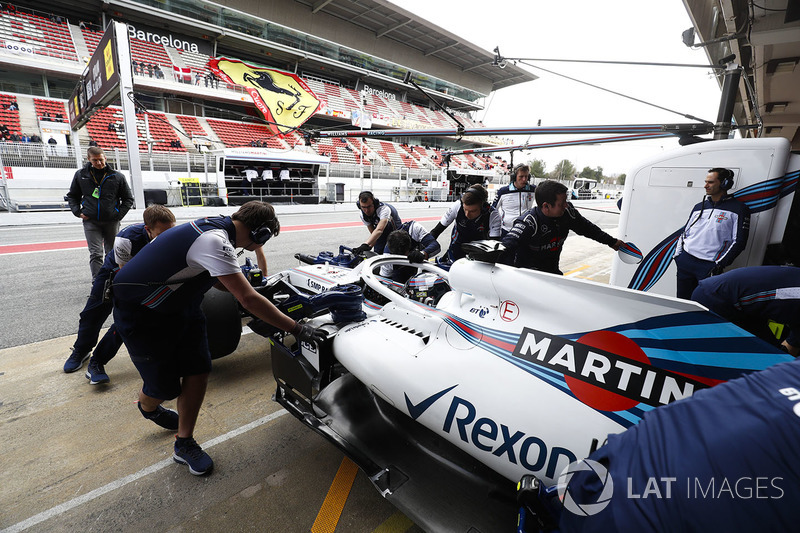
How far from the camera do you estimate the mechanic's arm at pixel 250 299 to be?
1.93 meters

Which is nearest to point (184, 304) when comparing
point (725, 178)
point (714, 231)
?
point (714, 231)

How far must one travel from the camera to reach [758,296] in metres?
1.96

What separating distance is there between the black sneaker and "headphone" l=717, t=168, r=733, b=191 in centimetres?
501

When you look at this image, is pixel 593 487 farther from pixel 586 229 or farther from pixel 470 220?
pixel 470 220

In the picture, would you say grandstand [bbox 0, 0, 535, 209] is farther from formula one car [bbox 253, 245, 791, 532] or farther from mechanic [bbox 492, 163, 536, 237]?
formula one car [bbox 253, 245, 791, 532]

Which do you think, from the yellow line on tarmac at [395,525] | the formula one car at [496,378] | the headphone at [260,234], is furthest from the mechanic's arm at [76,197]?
the yellow line on tarmac at [395,525]

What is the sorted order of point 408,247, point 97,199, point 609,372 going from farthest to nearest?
1. point 97,199
2. point 408,247
3. point 609,372

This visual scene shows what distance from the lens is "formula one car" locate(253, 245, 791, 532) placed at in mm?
1401

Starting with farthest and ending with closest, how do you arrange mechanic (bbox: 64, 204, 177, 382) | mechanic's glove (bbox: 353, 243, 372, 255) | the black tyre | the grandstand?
the grandstand < mechanic's glove (bbox: 353, 243, 372, 255) < the black tyre < mechanic (bbox: 64, 204, 177, 382)

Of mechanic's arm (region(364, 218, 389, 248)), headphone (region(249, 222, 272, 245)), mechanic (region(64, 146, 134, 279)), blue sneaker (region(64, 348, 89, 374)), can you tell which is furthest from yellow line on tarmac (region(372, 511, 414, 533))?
mechanic (region(64, 146, 134, 279))

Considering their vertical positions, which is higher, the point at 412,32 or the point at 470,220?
the point at 412,32

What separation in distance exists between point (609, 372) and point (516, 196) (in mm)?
5453

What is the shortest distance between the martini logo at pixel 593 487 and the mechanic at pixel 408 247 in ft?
7.21

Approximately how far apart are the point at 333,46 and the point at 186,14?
1206cm
